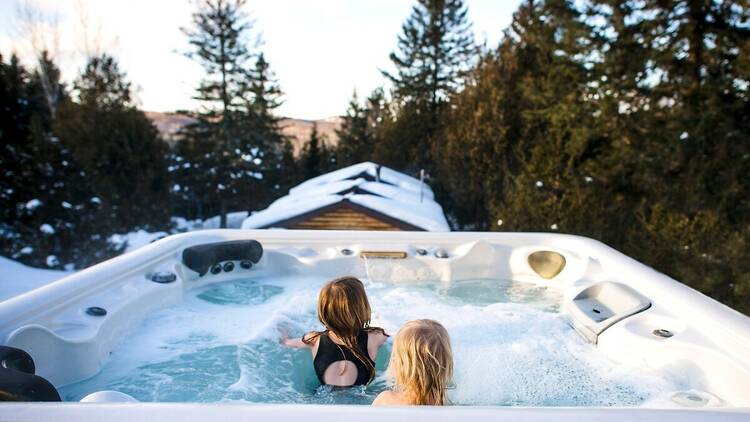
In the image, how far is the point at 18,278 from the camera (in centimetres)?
570

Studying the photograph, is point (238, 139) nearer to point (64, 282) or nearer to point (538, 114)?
point (538, 114)

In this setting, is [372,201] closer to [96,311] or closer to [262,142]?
[96,311]

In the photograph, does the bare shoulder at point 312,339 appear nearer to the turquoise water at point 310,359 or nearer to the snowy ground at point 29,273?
the turquoise water at point 310,359

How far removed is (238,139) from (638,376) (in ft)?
41.6

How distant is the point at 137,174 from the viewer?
835cm

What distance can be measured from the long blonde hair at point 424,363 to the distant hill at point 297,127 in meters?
12.5

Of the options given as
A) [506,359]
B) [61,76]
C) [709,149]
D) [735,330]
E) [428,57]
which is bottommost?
[506,359]

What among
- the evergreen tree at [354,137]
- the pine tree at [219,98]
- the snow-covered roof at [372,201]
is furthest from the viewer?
the evergreen tree at [354,137]

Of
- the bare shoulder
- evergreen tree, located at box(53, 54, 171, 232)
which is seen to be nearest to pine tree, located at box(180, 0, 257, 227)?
evergreen tree, located at box(53, 54, 171, 232)

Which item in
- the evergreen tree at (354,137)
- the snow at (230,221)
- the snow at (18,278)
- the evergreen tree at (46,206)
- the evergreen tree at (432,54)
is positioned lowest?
the snow at (230,221)

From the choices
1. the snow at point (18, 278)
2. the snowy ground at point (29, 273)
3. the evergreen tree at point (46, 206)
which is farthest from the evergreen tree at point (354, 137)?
the snow at point (18, 278)

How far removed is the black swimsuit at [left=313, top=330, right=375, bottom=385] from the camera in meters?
1.58

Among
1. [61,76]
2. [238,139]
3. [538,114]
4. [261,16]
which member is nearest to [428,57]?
[261,16]

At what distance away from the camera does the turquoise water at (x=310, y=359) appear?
1.58 metres
